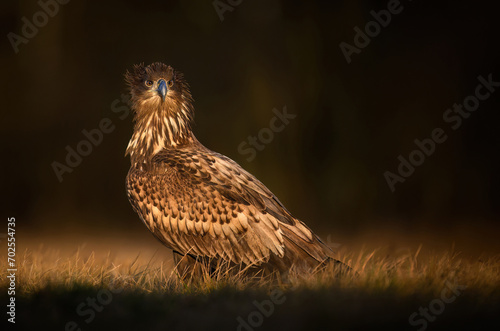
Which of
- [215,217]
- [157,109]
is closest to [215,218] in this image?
[215,217]

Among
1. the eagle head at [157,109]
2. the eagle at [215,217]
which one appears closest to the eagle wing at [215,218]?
the eagle at [215,217]

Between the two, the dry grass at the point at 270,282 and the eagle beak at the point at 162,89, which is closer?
the dry grass at the point at 270,282

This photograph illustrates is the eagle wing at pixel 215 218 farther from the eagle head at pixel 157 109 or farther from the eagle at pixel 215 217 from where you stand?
the eagle head at pixel 157 109

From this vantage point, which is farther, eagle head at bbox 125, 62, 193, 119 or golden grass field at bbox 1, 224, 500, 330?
eagle head at bbox 125, 62, 193, 119

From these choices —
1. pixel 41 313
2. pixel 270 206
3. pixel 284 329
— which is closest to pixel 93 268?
pixel 41 313

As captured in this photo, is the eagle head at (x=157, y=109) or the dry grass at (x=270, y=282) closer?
the dry grass at (x=270, y=282)

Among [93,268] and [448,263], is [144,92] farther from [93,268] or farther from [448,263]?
[448,263]

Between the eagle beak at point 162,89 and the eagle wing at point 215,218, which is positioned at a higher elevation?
the eagle beak at point 162,89

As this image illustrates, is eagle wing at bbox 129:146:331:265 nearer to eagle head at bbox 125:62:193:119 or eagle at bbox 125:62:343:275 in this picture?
eagle at bbox 125:62:343:275

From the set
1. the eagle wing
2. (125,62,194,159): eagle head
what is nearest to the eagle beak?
(125,62,194,159): eagle head
